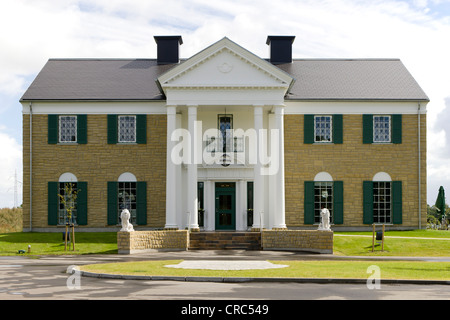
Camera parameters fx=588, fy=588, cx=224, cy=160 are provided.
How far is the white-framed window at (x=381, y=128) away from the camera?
3425cm

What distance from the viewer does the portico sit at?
100ft

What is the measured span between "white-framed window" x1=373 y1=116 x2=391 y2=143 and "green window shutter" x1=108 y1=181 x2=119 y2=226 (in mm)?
15371

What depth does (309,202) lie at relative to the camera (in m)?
33.7

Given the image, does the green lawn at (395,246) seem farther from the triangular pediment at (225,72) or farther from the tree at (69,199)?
the tree at (69,199)

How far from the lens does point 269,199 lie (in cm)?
3253

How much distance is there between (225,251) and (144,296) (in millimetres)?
14811

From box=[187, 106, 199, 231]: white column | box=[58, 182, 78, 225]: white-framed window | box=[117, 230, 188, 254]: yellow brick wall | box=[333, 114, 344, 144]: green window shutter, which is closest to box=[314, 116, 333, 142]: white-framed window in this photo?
box=[333, 114, 344, 144]: green window shutter

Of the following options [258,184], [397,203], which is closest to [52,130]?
[258,184]

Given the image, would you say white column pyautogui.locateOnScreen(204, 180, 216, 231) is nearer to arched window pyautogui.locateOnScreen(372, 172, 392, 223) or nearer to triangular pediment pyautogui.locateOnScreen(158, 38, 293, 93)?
triangular pediment pyautogui.locateOnScreen(158, 38, 293, 93)

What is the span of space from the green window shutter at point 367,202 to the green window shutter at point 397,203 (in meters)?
1.28

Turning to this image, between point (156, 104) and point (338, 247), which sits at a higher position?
point (156, 104)

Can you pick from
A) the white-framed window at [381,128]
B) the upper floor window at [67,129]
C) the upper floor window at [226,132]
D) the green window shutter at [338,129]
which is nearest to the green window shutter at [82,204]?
the upper floor window at [67,129]
